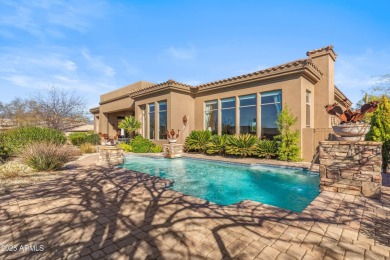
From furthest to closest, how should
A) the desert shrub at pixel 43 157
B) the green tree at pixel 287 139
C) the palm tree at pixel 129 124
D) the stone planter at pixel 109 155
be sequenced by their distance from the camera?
the palm tree at pixel 129 124 < the green tree at pixel 287 139 < the stone planter at pixel 109 155 < the desert shrub at pixel 43 157

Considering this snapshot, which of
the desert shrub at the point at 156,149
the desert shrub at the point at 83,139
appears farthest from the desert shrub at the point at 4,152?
the desert shrub at the point at 83,139

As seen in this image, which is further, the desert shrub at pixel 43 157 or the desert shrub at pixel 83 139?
the desert shrub at pixel 83 139

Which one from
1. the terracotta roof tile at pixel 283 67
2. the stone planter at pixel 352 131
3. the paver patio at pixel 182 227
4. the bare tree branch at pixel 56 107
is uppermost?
the terracotta roof tile at pixel 283 67

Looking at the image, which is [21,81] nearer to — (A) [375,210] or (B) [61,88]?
(B) [61,88]

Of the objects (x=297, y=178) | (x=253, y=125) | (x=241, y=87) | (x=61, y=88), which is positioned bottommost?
(x=297, y=178)

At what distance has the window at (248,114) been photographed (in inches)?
496

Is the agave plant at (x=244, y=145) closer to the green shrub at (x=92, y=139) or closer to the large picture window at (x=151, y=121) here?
the large picture window at (x=151, y=121)

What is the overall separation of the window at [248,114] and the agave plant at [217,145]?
154cm

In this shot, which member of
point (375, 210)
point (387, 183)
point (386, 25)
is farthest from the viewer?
point (386, 25)

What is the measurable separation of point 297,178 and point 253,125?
552cm

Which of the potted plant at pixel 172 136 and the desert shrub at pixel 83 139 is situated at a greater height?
the potted plant at pixel 172 136

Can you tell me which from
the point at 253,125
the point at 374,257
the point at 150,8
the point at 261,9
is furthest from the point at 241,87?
the point at 374,257

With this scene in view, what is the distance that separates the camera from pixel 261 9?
10055 millimetres

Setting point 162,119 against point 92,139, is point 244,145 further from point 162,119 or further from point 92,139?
point 92,139
